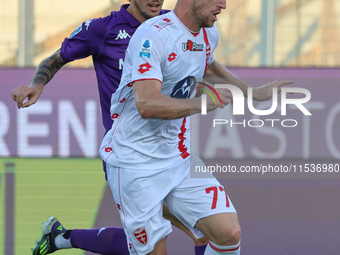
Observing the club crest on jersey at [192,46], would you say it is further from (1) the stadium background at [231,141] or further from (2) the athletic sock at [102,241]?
(1) the stadium background at [231,141]

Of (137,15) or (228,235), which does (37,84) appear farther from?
(228,235)

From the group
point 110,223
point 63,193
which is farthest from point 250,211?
point 63,193

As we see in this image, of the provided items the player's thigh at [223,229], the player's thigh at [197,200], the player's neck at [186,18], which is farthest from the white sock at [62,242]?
the player's neck at [186,18]

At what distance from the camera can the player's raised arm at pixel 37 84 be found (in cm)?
345

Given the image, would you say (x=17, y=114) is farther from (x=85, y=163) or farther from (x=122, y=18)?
(x=122, y=18)

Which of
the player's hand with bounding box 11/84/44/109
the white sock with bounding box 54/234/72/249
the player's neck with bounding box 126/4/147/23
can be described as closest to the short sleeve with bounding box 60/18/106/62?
the player's neck with bounding box 126/4/147/23

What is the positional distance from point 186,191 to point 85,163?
4021mm

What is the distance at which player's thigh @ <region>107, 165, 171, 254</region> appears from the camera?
3.20 metres

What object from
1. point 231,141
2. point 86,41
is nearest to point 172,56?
point 86,41

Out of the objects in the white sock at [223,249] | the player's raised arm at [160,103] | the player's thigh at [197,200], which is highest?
the player's raised arm at [160,103]

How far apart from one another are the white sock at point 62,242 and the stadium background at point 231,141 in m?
0.27

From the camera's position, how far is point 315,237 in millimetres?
4531

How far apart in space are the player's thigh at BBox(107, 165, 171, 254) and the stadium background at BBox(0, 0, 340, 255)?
3.36 feet

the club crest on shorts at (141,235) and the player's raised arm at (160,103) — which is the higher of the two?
the player's raised arm at (160,103)
